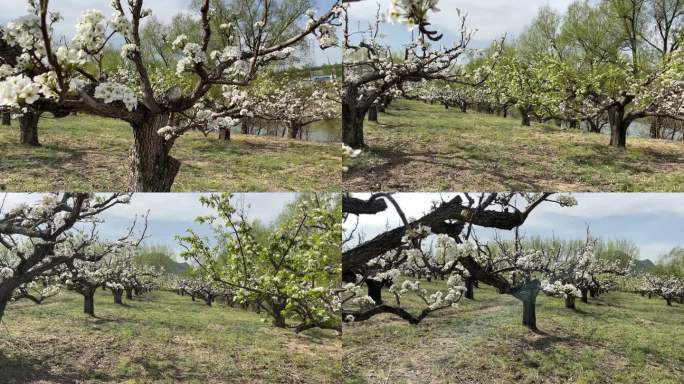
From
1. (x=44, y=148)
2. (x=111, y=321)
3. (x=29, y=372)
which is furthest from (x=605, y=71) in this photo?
(x=44, y=148)

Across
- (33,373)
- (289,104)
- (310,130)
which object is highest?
(289,104)

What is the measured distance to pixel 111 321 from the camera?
495 cm

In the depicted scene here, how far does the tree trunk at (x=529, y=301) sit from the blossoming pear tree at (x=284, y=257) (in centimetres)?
160

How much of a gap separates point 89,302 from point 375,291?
127 inches

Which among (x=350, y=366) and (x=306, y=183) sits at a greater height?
(x=306, y=183)

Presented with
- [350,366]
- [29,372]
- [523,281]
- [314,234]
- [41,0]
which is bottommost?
[29,372]

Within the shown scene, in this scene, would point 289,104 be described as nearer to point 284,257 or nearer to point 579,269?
point 284,257

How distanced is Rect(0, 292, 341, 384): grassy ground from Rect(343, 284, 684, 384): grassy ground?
61 centimetres

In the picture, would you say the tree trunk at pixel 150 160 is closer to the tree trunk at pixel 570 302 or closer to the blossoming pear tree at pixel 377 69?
the blossoming pear tree at pixel 377 69

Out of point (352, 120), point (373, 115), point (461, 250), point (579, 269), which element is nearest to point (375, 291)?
point (461, 250)

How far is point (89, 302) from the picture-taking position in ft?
16.7

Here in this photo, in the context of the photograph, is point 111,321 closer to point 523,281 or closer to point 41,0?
point 523,281

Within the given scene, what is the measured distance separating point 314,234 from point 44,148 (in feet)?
18.9

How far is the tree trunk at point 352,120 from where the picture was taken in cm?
571
